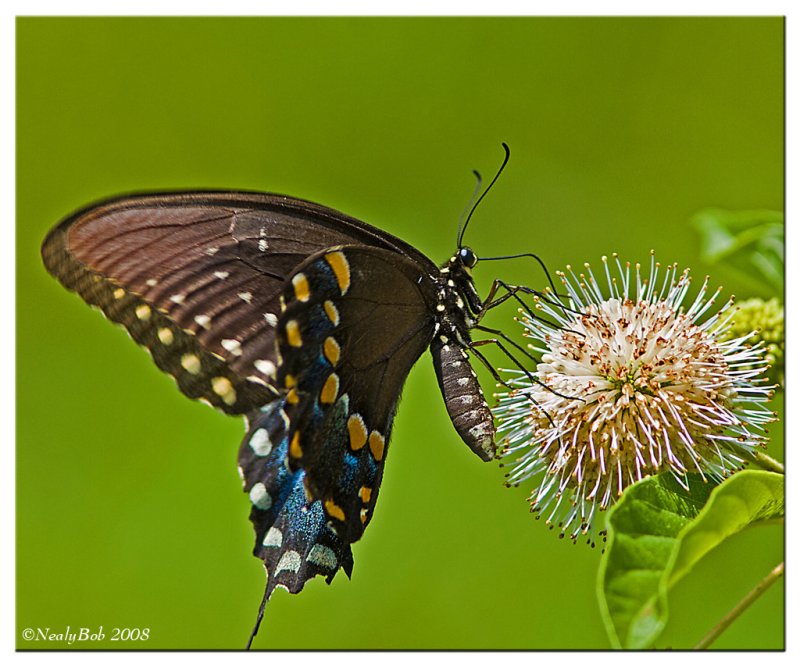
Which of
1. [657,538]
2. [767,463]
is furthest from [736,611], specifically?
[767,463]

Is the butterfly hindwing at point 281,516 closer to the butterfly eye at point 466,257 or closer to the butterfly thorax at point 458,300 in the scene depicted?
the butterfly thorax at point 458,300

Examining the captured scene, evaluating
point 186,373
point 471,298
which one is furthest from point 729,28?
point 186,373

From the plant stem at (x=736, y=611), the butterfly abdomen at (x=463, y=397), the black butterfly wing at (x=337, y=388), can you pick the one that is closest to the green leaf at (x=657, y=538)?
the plant stem at (x=736, y=611)

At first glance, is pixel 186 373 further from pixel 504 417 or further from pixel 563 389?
pixel 563 389

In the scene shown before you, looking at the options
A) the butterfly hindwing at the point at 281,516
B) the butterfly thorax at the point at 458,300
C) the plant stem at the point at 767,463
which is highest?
the butterfly thorax at the point at 458,300

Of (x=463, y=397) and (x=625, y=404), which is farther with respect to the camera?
(x=463, y=397)

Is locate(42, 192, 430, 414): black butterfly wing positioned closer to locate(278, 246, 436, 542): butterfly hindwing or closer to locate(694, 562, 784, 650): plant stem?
locate(278, 246, 436, 542): butterfly hindwing

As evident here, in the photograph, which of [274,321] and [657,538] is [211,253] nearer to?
[274,321]
